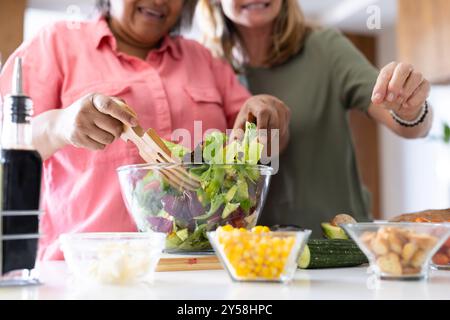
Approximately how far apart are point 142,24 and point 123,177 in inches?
15.5

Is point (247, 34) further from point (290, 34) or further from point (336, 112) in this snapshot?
point (336, 112)

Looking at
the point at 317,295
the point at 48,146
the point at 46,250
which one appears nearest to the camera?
the point at 317,295

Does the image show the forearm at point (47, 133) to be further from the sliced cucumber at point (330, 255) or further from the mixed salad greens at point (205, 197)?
the sliced cucumber at point (330, 255)

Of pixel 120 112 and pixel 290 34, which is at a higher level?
pixel 290 34

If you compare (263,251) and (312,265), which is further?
(312,265)

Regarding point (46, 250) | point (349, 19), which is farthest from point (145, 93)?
point (349, 19)

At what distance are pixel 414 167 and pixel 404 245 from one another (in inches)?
128

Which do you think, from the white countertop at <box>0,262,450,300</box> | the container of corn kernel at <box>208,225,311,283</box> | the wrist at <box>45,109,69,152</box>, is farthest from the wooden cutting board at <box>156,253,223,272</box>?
the wrist at <box>45,109,69,152</box>

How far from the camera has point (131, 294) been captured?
0.57 m

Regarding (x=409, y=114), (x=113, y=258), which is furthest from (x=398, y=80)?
(x=113, y=258)

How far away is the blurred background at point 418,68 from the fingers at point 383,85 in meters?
1.40

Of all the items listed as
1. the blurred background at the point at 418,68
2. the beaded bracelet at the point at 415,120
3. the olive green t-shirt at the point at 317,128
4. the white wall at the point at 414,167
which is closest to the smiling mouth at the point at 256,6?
the olive green t-shirt at the point at 317,128

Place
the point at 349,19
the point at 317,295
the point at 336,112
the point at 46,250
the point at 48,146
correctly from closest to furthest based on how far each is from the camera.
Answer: the point at 317,295 < the point at 48,146 < the point at 46,250 < the point at 336,112 < the point at 349,19

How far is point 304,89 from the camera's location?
4.40ft
